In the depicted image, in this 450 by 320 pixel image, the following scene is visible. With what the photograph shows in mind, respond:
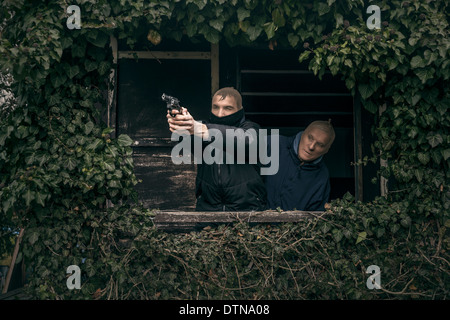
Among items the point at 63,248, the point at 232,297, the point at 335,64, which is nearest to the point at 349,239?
the point at 232,297

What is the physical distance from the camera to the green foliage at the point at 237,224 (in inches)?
156

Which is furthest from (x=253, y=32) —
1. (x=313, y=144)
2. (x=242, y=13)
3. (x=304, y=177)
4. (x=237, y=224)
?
(x=237, y=224)

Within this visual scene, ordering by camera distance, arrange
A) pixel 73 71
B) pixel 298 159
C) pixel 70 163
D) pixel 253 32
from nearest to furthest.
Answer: pixel 70 163 → pixel 73 71 → pixel 253 32 → pixel 298 159

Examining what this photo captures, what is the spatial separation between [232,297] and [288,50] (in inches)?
135

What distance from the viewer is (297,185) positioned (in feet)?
16.0

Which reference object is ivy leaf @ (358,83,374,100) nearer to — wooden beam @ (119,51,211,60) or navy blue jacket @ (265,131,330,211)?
navy blue jacket @ (265,131,330,211)

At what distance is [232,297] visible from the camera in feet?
13.4

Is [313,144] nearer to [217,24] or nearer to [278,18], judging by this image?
[278,18]

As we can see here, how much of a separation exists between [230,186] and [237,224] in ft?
1.19

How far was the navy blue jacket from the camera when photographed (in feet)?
15.9

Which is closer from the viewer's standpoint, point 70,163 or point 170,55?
point 70,163

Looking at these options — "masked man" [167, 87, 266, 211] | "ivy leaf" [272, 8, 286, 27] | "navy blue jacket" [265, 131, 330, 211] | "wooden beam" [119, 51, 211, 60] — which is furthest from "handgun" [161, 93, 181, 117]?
"wooden beam" [119, 51, 211, 60]

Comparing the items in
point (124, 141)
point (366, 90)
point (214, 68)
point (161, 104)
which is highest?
point (214, 68)
